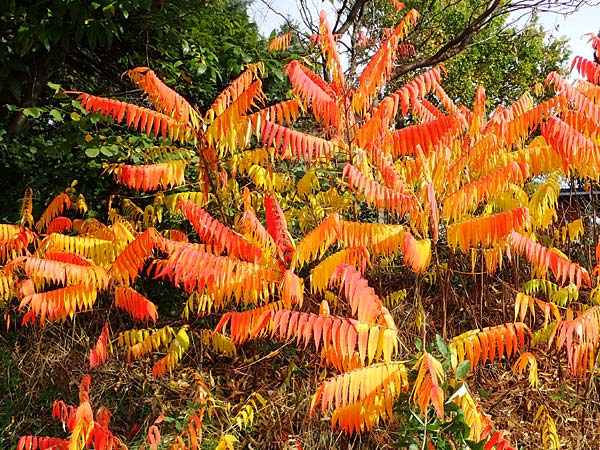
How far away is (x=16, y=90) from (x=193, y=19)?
1937mm

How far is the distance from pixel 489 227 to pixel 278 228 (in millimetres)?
1270

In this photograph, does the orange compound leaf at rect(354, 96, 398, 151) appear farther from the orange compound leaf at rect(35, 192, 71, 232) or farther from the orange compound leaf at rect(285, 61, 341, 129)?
the orange compound leaf at rect(35, 192, 71, 232)

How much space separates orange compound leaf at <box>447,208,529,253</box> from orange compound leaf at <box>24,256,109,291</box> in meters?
2.24

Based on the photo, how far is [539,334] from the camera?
12.2 ft

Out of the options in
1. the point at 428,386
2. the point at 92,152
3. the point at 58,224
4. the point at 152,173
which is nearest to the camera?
the point at 428,386

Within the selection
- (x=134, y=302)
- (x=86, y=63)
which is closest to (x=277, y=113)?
(x=134, y=302)

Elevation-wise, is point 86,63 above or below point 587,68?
above

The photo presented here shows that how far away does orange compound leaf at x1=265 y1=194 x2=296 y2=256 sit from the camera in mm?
3598

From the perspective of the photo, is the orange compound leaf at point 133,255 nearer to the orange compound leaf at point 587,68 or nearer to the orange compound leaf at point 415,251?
the orange compound leaf at point 415,251

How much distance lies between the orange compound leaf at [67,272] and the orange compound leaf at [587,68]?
11.5 feet

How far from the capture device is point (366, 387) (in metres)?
2.60

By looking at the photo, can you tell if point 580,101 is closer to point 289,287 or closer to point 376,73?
point 376,73

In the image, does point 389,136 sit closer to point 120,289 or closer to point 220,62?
point 120,289

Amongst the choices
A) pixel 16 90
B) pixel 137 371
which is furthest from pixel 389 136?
pixel 16 90
